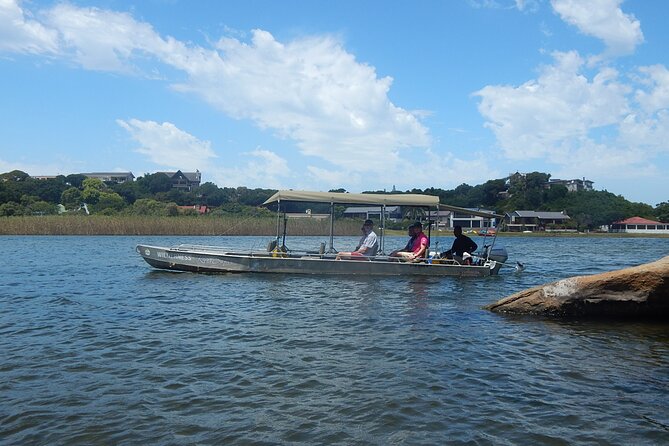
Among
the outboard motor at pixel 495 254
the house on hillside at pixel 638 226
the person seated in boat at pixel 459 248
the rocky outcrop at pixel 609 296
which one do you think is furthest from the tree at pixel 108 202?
the house on hillside at pixel 638 226

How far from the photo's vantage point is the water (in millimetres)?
5594

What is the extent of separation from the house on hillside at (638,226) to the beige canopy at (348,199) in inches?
3816

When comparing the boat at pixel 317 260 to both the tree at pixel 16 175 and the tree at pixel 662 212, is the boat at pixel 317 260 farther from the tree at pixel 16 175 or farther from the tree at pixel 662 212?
the tree at pixel 16 175

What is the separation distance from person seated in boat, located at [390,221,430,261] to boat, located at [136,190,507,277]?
262mm

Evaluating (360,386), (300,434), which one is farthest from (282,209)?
(300,434)

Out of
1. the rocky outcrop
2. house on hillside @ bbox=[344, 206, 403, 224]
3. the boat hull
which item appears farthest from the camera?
house on hillside @ bbox=[344, 206, 403, 224]

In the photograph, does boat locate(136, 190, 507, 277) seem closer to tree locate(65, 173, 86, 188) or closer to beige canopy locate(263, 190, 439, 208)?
beige canopy locate(263, 190, 439, 208)

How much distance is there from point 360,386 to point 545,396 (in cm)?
233

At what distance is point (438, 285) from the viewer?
56.5 ft

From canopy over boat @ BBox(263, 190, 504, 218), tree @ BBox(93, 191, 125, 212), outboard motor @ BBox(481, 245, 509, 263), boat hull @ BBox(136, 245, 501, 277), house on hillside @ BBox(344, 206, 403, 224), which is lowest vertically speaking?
boat hull @ BBox(136, 245, 501, 277)

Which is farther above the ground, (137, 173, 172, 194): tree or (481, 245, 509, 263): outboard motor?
(137, 173, 172, 194): tree

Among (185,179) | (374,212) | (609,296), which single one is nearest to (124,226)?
(374,212)

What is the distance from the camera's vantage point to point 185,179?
159875 millimetres

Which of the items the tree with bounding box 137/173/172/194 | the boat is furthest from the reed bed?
the tree with bounding box 137/173/172/194
